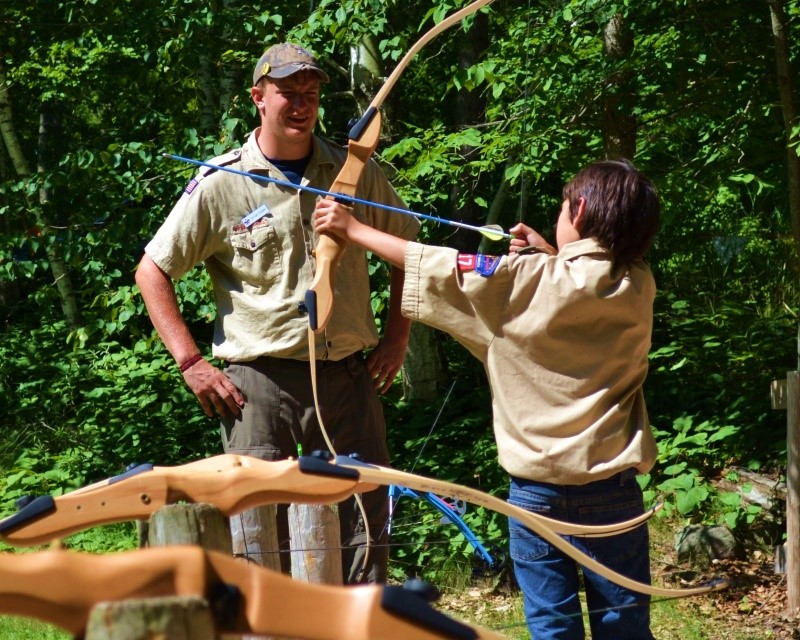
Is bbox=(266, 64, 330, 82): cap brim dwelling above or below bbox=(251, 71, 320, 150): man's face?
above

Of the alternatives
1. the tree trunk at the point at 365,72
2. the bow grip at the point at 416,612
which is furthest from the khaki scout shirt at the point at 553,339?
the tree trunk at the point at 365,72

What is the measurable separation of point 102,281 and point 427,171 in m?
2.02

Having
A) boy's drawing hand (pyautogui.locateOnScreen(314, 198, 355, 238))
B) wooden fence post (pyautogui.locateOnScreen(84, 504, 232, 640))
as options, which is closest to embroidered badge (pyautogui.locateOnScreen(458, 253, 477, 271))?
boy's drawing hand (pyautogui.locateOnScreen(314, 198, 355, 238))

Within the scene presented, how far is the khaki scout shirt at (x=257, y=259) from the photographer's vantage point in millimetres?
3098

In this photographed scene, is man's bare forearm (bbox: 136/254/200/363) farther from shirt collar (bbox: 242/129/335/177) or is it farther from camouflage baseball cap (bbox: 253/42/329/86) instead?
camouflage baseball cap (bbox: 253/42/329/86)

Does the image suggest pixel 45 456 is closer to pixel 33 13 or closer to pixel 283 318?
pixel 33 13

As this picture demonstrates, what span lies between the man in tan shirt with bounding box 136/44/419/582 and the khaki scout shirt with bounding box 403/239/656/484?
29.9 inches

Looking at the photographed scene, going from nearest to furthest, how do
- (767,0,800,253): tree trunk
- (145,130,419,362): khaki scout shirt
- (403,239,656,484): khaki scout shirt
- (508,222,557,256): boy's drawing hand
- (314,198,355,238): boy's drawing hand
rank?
(403,239,656,484): khaki scout shirt, (508,222,557,256): boy's drawing hand, (314,198,355,238): boy's drawing hand, (145,130,419,362): khaki scout shirt, (767,0,800,253): tree trunk

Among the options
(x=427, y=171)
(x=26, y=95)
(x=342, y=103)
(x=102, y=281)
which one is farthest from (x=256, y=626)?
(x=26, y=95)

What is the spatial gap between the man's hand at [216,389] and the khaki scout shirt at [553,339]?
34.2 inches

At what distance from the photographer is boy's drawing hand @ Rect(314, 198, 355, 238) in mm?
2680

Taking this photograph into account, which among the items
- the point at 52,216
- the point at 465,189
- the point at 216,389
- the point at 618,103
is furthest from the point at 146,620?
the point at 52,216

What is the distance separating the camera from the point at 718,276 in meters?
8.04

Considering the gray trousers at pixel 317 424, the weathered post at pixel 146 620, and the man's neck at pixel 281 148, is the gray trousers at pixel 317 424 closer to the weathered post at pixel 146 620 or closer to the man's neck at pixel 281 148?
the man's neck at pixel 281 148
